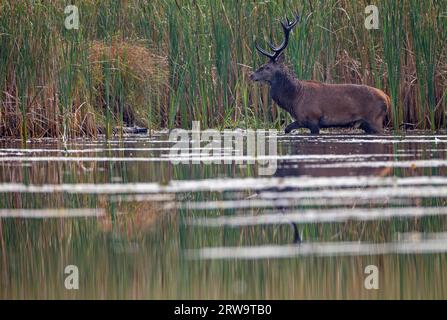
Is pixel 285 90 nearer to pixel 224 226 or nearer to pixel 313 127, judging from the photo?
pixel 313 127

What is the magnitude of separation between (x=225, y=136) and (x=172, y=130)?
3.21ft

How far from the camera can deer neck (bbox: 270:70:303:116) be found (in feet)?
45.1

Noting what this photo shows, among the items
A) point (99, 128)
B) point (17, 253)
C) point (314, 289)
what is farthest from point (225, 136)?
point (314, 289)

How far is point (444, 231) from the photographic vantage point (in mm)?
6105

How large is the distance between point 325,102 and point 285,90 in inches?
21.0

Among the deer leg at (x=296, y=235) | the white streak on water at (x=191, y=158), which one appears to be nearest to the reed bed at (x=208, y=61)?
the white streak on water at (x=191, y=158)

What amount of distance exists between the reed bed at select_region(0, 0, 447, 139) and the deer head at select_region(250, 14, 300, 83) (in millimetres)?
194

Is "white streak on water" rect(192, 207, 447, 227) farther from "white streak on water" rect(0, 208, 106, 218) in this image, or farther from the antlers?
the antlers

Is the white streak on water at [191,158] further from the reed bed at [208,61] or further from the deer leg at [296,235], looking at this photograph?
the deer leg at [296,235]

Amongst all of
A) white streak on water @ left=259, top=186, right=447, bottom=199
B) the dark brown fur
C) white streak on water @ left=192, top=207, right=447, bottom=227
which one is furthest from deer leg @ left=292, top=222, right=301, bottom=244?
the dark brown fur

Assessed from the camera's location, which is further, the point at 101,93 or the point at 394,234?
the point at 101,93

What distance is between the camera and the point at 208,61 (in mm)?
13961
